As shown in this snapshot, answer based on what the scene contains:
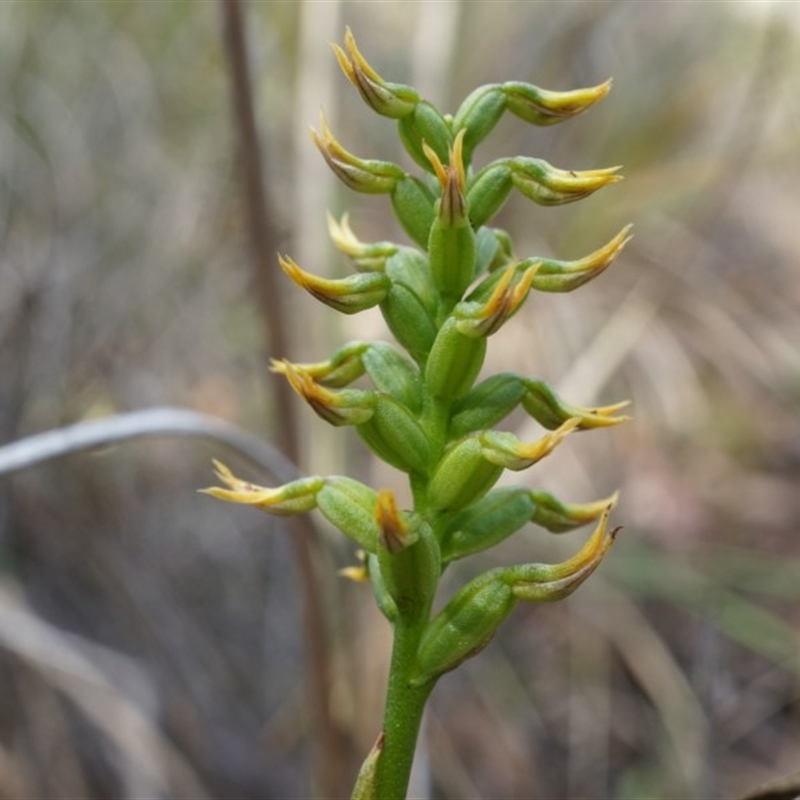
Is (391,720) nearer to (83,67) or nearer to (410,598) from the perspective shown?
(410,598)

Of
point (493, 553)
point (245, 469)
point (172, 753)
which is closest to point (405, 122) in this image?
point (172, 753)

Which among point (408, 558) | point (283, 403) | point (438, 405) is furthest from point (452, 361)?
point (283, 403)

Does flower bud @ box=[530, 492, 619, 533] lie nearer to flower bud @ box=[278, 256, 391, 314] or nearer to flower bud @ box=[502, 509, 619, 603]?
flower bud @ box=[502, 509, 619, 603]

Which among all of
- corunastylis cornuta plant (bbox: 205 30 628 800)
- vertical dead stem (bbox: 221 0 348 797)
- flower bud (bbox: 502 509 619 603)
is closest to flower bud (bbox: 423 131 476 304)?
corunastylis cornuta plant (bbox: 205 30 628 800)

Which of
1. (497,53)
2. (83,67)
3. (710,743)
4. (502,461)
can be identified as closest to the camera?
(502,461)

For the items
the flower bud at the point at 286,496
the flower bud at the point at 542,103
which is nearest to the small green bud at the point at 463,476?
the flower bud at the point at 286,496

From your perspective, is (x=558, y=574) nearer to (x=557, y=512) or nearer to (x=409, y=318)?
(x=557, y=512)
